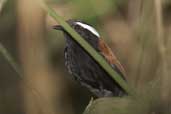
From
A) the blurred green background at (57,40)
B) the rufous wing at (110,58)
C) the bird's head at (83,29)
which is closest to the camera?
the rufous wing at (110,58)

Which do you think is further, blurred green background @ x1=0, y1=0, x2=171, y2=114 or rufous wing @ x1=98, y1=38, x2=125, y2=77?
blurred green background @ x1=0, y1=0, x2=171, y2=114

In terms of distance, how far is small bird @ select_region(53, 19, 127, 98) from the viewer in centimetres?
139

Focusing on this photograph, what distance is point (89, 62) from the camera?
5.01 ft

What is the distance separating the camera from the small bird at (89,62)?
1.39 meters

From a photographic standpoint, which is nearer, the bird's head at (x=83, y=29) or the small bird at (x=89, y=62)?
the small bird at (x=89, y=62)

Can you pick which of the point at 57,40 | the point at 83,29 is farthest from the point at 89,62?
the point at 57,40

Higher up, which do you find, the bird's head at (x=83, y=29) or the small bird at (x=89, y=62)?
the bird's head at (x=83, y=29)

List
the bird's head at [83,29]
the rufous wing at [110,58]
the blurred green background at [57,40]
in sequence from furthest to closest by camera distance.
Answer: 1. the blurred green background at [57,40]
2. the bird's head at [83,29]
3. the rufous wing at [110,58]

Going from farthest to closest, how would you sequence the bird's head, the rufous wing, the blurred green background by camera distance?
the blurred green background → the bird's head → the rufous wing

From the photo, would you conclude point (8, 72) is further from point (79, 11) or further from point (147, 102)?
point (147, 102)

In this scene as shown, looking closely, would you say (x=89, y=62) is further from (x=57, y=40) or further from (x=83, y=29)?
(x=57, y=40)

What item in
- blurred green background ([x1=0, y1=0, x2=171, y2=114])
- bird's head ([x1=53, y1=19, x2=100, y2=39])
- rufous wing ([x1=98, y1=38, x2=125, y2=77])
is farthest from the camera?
blurred green background ([x1=0, y1=0, x2=171, y2=114])

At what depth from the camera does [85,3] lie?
1.69 metres

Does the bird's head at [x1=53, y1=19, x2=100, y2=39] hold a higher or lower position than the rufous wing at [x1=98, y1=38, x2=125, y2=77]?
higher
